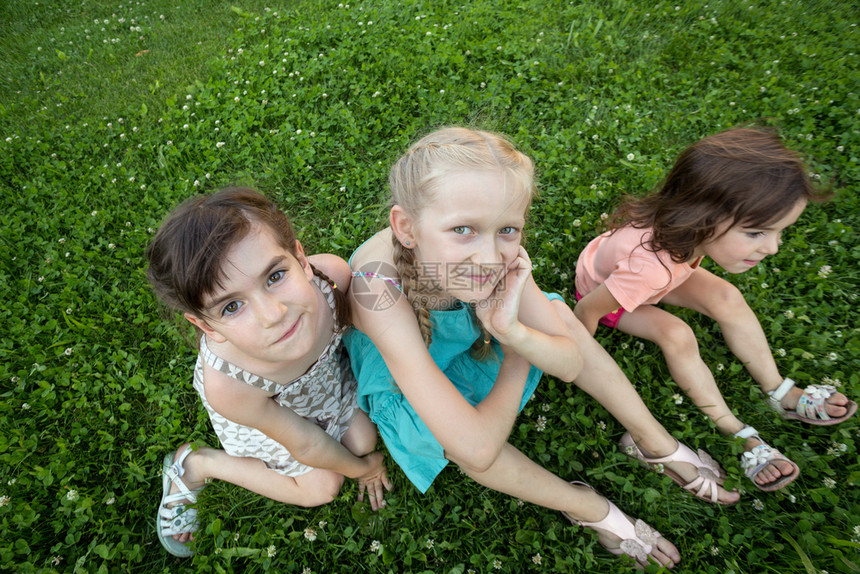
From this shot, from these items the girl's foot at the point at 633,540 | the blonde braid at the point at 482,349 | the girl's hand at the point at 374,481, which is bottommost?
the girl's hand at the point at 374,481

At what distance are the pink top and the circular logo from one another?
3.81 feet

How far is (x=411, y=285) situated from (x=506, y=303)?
0.39m

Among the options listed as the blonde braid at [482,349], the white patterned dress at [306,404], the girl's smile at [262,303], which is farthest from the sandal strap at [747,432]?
the girl's smile at [262,303]

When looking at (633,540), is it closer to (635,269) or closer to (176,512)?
(635,269)

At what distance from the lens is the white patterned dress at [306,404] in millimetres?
2242

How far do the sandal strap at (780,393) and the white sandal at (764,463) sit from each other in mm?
276

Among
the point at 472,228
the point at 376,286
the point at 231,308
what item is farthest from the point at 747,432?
the point at 231,308

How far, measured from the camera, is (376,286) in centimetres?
204

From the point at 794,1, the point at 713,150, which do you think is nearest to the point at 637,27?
the point at 794,1

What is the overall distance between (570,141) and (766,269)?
5.15 ft

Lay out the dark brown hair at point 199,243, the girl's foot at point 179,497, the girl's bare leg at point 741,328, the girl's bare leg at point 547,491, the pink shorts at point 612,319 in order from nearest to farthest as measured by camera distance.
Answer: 1. the dark brown hair at point 199,243
2. the girl's bare leg at point 547,491
3. the girl's foot at point 179,497
4. the girl's bare leg at point 741,328
5. the pink shorts at point 612,319

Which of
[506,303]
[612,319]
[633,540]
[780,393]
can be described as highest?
[506,303]

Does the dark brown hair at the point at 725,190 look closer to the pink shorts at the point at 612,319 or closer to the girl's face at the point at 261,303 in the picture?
the pink shorts at the point at 612,319

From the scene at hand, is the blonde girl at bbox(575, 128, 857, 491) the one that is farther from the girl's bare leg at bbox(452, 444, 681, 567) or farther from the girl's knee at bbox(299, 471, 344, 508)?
the girl's knee at bbox(299, 471, 344, 508)
